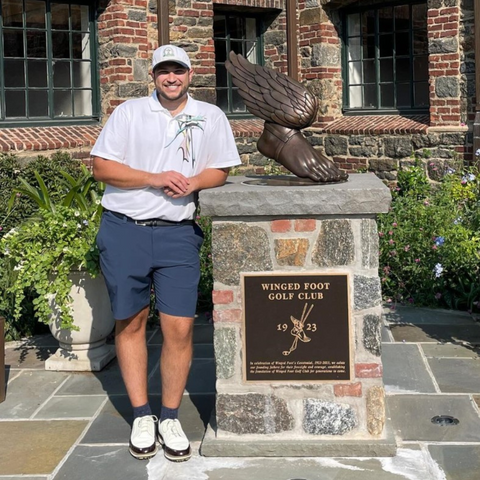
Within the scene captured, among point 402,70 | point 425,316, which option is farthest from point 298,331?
point 402,70

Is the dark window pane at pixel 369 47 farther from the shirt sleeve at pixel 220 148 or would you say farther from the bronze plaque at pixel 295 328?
the bronze plaque at pixel 295 328

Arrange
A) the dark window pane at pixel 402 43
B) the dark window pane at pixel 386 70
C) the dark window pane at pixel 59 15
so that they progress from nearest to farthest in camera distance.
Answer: the dark window pane at pixel 59 15
the dark window pane at pixel 402 43
the dark window pane at pixel 386 70

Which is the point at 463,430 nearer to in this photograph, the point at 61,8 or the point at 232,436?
the point at 232,436

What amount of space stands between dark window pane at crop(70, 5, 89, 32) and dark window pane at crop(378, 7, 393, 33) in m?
3.86

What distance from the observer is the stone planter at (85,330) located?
5.57 metres

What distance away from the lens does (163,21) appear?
1022 centimetres

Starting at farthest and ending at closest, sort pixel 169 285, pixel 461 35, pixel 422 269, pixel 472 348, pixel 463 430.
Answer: pixel 461 35 < pixel 422 269 < pixel 472 348 < pixel 463 430 < pixel 169 285

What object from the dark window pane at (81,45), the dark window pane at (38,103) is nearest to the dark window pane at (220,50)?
the dark window pane at (81,45)

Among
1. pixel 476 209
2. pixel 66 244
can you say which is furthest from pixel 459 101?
pixel 66 244

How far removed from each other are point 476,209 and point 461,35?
11.0 ft

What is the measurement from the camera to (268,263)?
408cm

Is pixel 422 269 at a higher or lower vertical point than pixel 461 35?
lower

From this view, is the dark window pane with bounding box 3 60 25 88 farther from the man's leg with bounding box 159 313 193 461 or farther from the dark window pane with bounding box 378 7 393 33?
the man's leg with bounding box 159 313 193 461

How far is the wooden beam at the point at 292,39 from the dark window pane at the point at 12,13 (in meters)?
3.59
